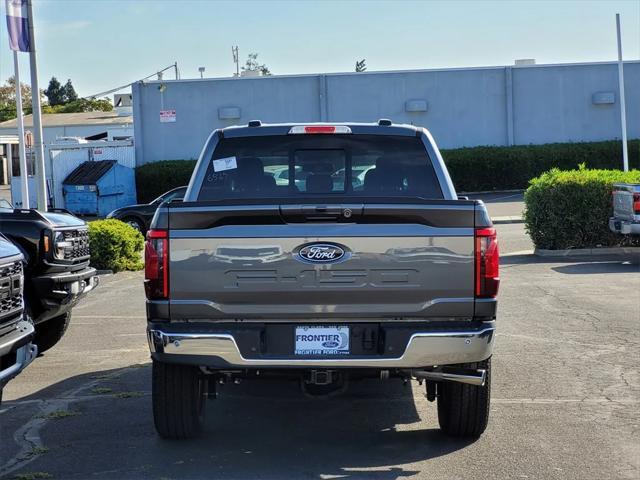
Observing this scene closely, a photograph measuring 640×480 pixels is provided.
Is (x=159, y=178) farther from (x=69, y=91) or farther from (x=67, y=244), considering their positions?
(x=69, y=91)

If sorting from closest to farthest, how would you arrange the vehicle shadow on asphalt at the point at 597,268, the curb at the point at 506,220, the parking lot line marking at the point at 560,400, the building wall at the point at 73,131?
the parking lot line marking at the point at 560,400 → the vehicle shadow on asphalt at the point at 597,268 → the curb at the point at 506,220 → the building wall at the point at 73,131

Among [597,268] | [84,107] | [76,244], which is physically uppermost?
[84,107]

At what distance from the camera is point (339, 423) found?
283 inches

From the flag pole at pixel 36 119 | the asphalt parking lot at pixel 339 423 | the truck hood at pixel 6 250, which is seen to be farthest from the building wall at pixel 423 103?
the truck hood at pixel 6 250

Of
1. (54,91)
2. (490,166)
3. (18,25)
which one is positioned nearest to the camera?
(18,25)

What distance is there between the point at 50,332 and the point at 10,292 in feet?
12.6

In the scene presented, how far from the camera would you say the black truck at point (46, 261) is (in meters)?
9.09

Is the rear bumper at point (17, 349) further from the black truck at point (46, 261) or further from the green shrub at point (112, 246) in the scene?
the green shrub at point (112, 246)

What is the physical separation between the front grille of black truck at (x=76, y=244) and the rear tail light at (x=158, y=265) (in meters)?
3.85

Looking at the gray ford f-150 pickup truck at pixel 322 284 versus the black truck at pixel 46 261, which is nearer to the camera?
the gray ford f-150 pickup truck at pixel 322 284

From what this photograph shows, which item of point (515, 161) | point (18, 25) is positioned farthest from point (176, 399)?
point (515, 161)

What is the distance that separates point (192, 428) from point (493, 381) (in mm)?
3006

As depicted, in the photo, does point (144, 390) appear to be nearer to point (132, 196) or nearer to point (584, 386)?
point (584, 386)

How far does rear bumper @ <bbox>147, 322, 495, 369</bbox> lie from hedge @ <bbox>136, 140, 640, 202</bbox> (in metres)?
31.4
